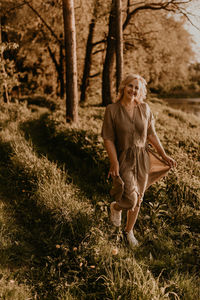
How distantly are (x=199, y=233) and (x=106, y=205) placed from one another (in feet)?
4.91

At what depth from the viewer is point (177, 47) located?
Result: 1967 centimetres

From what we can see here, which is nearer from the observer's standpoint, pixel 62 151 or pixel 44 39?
pixel 62 151

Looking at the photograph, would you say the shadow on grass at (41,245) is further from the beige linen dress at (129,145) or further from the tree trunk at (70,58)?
the tree trunk at (70,58)

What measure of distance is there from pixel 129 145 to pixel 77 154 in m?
3.22

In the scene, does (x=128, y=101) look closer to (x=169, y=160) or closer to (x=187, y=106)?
(x=169, y=160)

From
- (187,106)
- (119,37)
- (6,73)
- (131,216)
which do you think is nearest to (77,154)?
(131,216)

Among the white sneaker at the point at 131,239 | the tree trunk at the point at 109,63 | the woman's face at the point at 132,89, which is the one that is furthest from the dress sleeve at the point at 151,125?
the tree trunk at the point at 109,63

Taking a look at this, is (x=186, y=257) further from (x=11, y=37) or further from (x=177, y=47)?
(x=177, y=47)

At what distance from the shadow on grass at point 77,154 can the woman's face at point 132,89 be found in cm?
199

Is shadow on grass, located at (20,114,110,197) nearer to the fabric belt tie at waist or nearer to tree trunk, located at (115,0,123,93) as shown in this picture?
the fabric belt tie at waist

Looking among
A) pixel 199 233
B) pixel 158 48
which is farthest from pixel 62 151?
pixel 158 48

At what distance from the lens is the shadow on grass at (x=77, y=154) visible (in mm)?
4828

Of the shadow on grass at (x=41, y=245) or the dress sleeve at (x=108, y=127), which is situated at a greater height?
the dress sleeve at (x=108, y=127)

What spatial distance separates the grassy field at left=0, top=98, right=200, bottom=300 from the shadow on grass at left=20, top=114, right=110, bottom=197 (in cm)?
3
